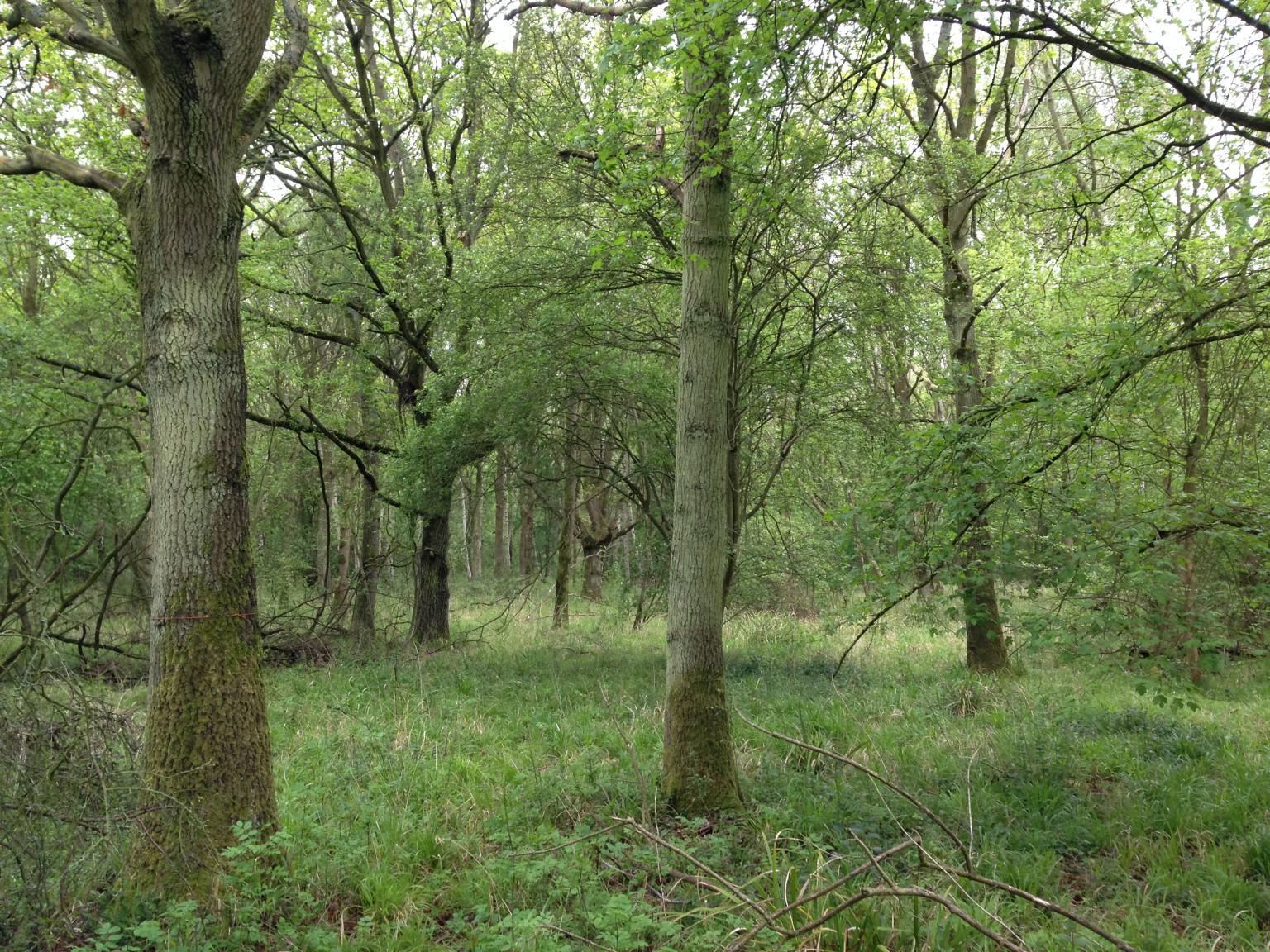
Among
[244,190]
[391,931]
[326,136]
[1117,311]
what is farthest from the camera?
[244,190]

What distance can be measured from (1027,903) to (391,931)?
3.23 meters

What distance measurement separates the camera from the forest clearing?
366cm

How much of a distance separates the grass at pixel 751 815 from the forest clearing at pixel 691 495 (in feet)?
0.13

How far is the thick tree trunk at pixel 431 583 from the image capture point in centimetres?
1245

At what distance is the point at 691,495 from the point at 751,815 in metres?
2.11

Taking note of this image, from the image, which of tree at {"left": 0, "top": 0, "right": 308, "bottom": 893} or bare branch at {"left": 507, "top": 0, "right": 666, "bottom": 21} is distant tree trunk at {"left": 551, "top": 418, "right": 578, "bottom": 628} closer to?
bare branch at {"left": 507, "top": 0, "right": 666, "bottom": 21}

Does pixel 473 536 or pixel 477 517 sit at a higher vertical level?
pixel 477 517

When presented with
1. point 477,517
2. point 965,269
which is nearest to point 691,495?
point 965,269

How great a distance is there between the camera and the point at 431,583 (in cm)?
1256

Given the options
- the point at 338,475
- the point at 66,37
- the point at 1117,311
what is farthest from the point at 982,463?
the point at 338,475

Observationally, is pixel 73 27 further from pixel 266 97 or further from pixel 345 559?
pixel 345 559

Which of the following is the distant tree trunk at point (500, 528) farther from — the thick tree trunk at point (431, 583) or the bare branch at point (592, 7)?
the bare branch at point (592, 7)

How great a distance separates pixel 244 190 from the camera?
13.3 meters

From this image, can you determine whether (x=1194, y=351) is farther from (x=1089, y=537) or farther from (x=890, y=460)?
(x=890, y=460)
